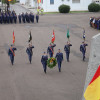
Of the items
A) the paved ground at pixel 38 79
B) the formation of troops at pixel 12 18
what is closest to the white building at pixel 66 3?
the formation of troops at pixel 12 18

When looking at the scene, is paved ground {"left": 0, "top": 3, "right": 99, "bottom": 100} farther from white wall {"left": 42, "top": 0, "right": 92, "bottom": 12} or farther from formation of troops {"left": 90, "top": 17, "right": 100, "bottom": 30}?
white wall {"left": 42, "top": 0, "right": 92, "bottom": 12}

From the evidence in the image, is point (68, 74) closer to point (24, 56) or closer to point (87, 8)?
point (24, 56)

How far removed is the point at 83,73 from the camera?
11180mm

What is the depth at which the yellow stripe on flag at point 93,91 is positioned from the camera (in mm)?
3279

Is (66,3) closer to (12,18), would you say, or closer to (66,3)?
(66,3)

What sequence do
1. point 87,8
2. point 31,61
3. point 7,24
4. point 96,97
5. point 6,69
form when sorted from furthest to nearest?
point 87,8 → point 7,24 → point 31,61 → point 6,69 → point 96,97

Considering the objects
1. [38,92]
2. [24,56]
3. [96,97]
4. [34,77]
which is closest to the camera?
[96,97]

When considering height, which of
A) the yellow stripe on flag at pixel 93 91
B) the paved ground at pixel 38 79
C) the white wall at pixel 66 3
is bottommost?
the paved ground at pixel 38 79

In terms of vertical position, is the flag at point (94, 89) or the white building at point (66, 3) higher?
the white building at point (66, 3)

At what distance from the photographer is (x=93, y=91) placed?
3.36 m

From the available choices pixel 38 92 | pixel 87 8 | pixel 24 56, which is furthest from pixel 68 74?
pixel 87 8

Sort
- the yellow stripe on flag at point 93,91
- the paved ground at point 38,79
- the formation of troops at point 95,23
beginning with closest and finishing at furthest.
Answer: the yellow stripe on flag at point 93,91, the paved ground at point 38,79, the formation of troops at point 95,23

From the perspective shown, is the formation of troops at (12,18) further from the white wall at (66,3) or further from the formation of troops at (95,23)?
the white wall at (66,3)

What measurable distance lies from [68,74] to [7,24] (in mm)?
18246
